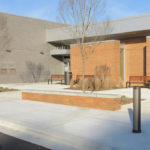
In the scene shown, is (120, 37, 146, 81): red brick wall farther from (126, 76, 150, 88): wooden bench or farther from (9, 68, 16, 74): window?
(9, 68, 16, 74): window

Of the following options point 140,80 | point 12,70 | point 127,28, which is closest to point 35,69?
point 12,70

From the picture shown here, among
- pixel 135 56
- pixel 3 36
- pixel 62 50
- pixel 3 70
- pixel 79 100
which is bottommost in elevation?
pixel 79 100

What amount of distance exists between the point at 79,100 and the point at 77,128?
3315 mm

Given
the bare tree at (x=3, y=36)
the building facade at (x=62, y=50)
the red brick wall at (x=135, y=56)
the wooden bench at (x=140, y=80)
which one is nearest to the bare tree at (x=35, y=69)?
the building facade at (x=62, y=50)

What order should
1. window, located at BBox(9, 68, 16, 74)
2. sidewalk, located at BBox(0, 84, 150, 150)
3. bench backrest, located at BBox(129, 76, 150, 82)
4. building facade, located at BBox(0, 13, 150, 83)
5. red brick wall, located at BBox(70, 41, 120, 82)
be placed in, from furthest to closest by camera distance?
window, located at BBox(9, 68, 16, 74)
building facade, located at BBox(0, 13, 150, 83)
red brick wall, located at BBox(70, 41, 120, 82)
bench backrest, located at BBox(129, 76, 150, 82)
sidewalk, located at BBox(0, 84, 150, 150)

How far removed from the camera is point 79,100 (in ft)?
31.3

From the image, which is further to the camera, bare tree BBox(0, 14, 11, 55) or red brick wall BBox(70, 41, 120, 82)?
Result: bare tree BBox(0, 14, 11, 55)

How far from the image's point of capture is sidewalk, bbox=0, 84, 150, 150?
503cm

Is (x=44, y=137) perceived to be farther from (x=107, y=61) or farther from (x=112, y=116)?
(x=107, y=61)

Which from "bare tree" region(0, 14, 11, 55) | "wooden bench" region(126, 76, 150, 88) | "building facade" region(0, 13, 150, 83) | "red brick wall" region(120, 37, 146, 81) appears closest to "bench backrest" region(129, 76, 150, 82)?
"wooden bench" region(126, 76, 150, 88)

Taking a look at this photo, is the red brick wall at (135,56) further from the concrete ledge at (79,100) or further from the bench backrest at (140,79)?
the concrete ledge at (79,100)

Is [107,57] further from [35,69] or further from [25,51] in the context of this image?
[35,69]

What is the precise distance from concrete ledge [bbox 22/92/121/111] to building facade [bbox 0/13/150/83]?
5.65 m

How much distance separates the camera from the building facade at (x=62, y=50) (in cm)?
2048
